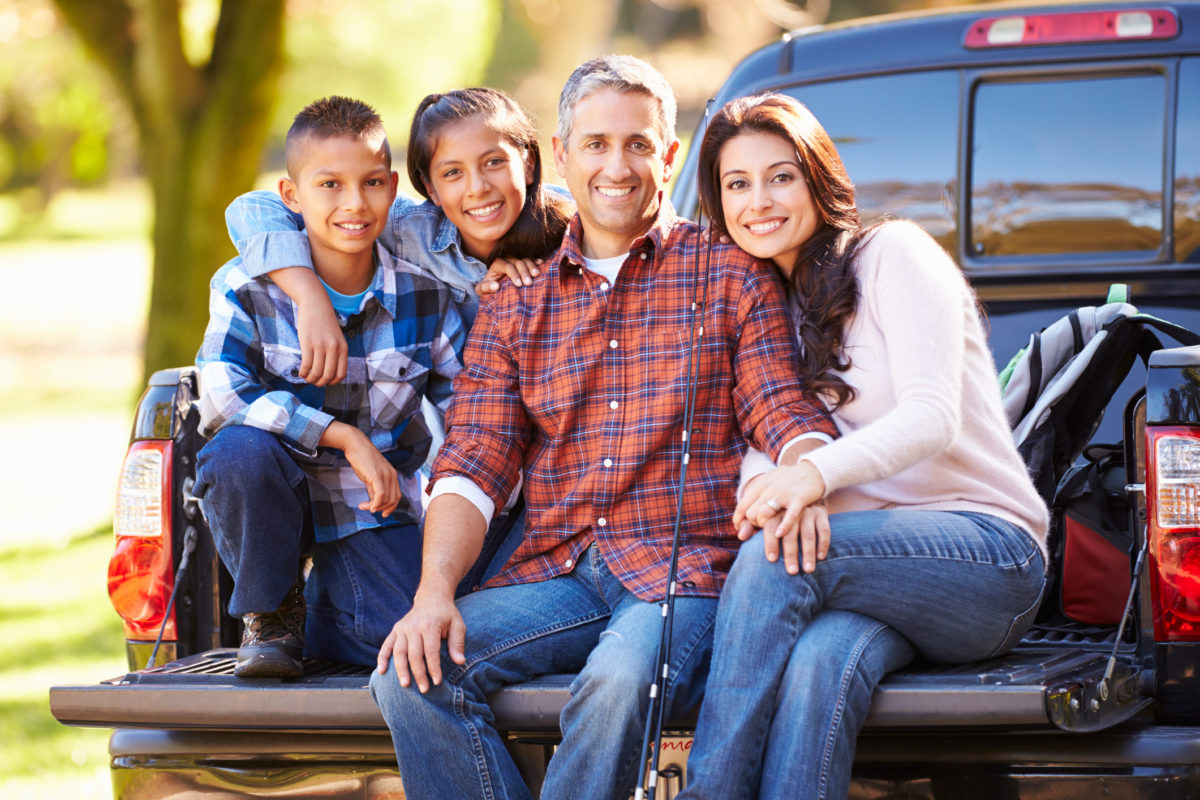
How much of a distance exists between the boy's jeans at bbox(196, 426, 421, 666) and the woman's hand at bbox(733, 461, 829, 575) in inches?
37.2

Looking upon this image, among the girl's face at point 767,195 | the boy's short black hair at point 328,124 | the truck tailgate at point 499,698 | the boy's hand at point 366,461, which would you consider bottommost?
the truck tailgate at point 499,698

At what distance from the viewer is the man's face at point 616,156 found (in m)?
3.27

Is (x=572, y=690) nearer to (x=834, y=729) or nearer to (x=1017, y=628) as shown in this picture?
(x=834, y=729)

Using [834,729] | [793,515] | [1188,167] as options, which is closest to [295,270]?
[793,515]

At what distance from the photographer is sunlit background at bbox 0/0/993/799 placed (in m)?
7.64

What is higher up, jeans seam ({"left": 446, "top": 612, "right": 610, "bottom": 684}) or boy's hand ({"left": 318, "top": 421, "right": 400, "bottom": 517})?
boy's hand ({"left": 318, "top": 421, "right": 400, "bottom": 517})

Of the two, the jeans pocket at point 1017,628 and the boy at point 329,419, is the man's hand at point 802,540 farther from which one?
the boy at point 329,419

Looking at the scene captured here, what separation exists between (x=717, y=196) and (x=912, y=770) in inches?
51.7

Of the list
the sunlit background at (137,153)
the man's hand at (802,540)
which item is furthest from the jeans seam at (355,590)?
the sunlit background at (137,153)

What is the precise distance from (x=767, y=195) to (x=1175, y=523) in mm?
1062

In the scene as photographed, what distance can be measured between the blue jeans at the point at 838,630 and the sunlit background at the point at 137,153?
6.78ft

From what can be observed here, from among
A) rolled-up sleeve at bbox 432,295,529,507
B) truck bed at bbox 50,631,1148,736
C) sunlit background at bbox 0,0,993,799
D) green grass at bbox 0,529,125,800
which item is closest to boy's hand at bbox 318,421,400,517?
rolled-up sleeve at bbox 432,295,529,507

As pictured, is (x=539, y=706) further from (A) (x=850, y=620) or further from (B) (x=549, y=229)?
(B) (x=549, y=229)

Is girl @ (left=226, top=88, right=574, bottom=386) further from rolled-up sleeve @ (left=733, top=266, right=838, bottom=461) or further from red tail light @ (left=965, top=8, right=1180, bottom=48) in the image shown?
red tail light @ (left=965, top=8, right=1180, bottom=48)
